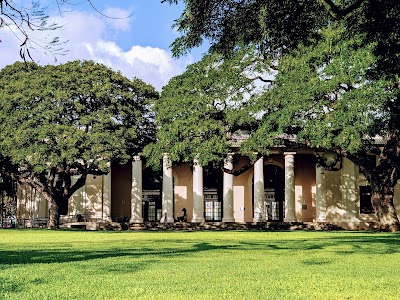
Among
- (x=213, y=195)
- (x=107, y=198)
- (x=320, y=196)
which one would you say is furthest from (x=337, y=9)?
(x=213, y=195)

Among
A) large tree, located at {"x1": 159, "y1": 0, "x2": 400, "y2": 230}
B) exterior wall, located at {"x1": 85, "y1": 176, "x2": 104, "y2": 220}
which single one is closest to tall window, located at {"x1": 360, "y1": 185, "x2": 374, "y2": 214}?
large tree, located at {"x1": 159, "y1": 0, "x2": 400, "y2": 230}

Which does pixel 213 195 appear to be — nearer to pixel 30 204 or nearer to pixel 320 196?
pixel 320 196

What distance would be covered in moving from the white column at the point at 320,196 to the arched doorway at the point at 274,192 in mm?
4608

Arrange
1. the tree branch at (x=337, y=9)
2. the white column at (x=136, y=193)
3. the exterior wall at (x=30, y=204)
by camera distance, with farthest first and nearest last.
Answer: the exterior wall at (x=30, y=204) < the white column at (x=136, y=193) < the tree branch at (x=337, y=9)

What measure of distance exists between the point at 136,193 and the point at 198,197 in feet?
16.9

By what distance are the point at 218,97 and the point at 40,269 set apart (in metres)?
27.1

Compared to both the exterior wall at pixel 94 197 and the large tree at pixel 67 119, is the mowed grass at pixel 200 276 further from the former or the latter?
the exterior wall at pixel 94 197

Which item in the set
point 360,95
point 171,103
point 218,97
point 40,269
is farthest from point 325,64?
point 40,269

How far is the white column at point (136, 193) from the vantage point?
55.2 m

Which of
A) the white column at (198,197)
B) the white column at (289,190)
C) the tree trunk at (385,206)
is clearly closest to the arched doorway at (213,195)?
the white column at (198,197)

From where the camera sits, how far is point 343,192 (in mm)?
55062

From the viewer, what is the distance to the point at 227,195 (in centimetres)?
5509

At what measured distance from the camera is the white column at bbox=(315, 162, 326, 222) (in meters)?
54.6

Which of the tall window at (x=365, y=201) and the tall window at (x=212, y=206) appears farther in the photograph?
the tall window at (x=212, y=206)
